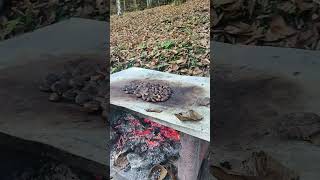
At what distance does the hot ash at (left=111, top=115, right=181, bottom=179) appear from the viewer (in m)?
2.97

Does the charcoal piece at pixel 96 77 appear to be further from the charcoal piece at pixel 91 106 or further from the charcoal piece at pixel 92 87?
the charcoal piece at pixel 91 106

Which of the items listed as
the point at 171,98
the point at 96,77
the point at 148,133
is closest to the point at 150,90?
the point at 171,98

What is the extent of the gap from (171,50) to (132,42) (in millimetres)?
231

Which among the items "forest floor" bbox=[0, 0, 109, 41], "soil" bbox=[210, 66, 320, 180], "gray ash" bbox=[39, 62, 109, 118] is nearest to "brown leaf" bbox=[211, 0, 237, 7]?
"soil" bbox=[210, 66, 320, 180]

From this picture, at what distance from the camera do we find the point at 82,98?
9.08ft

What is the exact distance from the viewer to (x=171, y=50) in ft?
9.68

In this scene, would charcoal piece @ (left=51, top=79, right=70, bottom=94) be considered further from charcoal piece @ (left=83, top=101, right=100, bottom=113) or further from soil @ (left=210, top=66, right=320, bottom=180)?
soil @ (left=210, top=66, right=320, bottom=180)

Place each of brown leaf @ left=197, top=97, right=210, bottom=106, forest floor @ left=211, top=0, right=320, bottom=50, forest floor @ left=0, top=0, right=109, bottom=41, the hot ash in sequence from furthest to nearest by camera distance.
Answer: the hot ash, brown leaf @ left=197, top=97, right=210, bottom=106, forest floor @ left=0, top=0, right=109, bottom=41, forest floor @ left=211, top=0, right=320, bottom=50

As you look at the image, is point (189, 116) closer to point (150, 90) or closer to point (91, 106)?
point (150, 90)

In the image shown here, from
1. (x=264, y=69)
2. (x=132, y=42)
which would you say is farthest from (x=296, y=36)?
(x=132, y=42)

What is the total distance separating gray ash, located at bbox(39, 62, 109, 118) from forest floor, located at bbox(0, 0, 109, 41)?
0.26 metres

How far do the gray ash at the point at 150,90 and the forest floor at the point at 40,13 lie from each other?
0.48 m

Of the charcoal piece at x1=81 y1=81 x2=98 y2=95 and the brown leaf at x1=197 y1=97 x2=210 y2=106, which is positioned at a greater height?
the charcoal piece at x1=81 y1=81 x2=98 y2=95

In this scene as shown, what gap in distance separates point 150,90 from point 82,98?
0.43 meters
